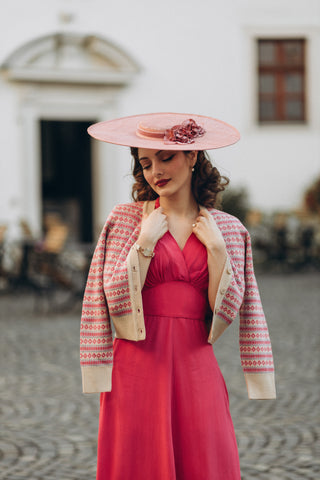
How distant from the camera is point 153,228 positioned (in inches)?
94.8

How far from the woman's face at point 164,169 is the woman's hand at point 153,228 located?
0.22 feet

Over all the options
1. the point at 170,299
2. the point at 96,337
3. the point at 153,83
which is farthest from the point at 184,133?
the point at 153,83

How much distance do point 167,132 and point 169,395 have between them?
31.7 inches

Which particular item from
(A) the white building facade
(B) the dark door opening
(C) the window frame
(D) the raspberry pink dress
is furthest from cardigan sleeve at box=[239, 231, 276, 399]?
(B) the dark door opening

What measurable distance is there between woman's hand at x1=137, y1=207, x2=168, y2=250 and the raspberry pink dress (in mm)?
48

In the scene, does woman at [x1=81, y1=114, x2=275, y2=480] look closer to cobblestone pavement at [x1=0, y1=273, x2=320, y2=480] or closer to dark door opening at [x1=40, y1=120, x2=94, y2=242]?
cobblestone pavement at [x1=0, y1=273, x2=320, y2=480]

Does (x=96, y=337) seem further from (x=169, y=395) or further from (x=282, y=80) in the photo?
(x=282, y=80)

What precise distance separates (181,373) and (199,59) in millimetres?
12973

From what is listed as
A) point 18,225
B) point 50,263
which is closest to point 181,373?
point 50,263

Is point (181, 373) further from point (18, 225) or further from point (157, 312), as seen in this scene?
point (18, 225)

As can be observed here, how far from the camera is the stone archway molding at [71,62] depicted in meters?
13.8

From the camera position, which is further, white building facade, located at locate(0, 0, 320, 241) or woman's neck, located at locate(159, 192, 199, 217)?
white building facade, located at locate(0, 0, 320, 241)

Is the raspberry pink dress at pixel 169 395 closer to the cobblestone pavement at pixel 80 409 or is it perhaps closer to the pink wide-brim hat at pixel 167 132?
the pink wide-brim hat at pixel 167 132

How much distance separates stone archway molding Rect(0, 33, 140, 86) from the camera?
13820 mm
